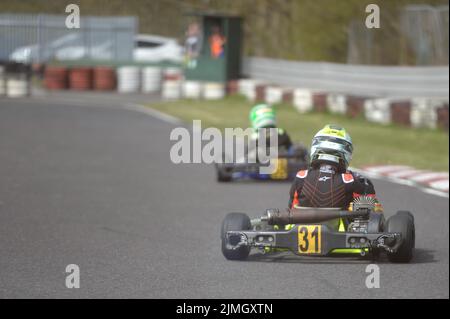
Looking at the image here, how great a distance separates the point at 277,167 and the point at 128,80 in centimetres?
2134

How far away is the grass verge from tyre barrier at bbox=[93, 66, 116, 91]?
6677mm

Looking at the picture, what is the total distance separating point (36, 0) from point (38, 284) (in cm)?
4634

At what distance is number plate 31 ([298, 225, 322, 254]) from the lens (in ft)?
21.2

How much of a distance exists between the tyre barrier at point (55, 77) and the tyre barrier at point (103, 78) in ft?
3.16

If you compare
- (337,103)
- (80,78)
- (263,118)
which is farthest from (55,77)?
(263,118)

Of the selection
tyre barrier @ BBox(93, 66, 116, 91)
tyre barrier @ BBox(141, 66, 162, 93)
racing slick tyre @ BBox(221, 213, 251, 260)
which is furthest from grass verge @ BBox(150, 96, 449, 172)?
racing slick tyre @ BBox(221, 213, 251, 260)

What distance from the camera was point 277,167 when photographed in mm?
12578

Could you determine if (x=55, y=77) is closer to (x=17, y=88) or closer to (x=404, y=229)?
(x=17, y=88)

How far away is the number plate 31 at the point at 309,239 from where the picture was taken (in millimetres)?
6465

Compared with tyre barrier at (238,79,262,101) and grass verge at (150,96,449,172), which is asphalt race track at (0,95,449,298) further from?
tyre barrier at (238,79,262,101)

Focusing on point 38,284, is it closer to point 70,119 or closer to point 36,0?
point 70,119

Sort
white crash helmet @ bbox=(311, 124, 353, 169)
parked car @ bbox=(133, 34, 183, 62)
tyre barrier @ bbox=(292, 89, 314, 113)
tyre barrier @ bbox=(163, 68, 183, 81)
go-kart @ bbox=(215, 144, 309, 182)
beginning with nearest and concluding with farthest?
white crash helmet @ bbox=(311, 124, 353, 169)
go-kart @ bbox=(215, 144, 309, 182)
tyre barrier @ bbox=(292, 89, 314, 113)
tyre barrier @ bbox=(163, 68, 183, 81)
parked car @ bbox=(133, 34, 183, 62)

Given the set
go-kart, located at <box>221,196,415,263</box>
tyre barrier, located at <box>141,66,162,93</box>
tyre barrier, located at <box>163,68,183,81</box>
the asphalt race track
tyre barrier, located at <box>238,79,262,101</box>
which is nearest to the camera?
go-kart, located at <box>221,196,415,263</box>
